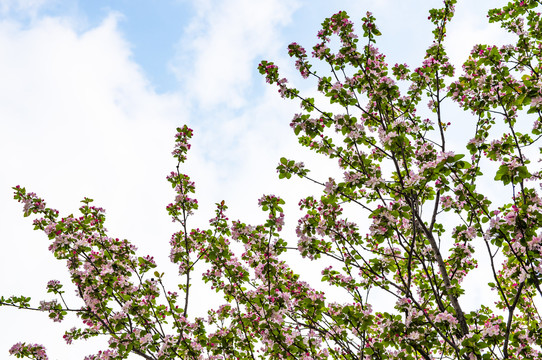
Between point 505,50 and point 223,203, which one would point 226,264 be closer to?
point 223,203

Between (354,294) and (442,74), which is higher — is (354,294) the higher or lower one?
the lower one

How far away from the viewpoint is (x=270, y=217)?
4422 mm

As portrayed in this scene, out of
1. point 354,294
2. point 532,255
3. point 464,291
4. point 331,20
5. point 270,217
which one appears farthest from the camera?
point 354,294

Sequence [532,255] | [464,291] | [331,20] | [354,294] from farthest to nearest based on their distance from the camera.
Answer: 1. [354,294]
2. [331,20]
3. [464,291]
4. [532,255]

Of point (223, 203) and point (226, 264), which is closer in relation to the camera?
point (226, 264)

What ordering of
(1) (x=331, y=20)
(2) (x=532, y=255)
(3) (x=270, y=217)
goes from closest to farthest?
(2) (x=532, y=255) < (3) (x=270, y=217) < (1) (x=331, y=20)

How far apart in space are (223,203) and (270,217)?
113 cm

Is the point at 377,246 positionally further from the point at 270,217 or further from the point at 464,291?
the point at 270,217

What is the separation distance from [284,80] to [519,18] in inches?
146

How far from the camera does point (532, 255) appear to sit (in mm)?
3115

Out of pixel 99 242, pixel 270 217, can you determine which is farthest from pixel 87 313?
pixel 270 217

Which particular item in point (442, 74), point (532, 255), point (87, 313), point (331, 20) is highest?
point (331, 20)

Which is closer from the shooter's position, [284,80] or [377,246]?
[284,80]

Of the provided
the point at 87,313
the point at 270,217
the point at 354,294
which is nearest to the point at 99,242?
the point at 87,313
